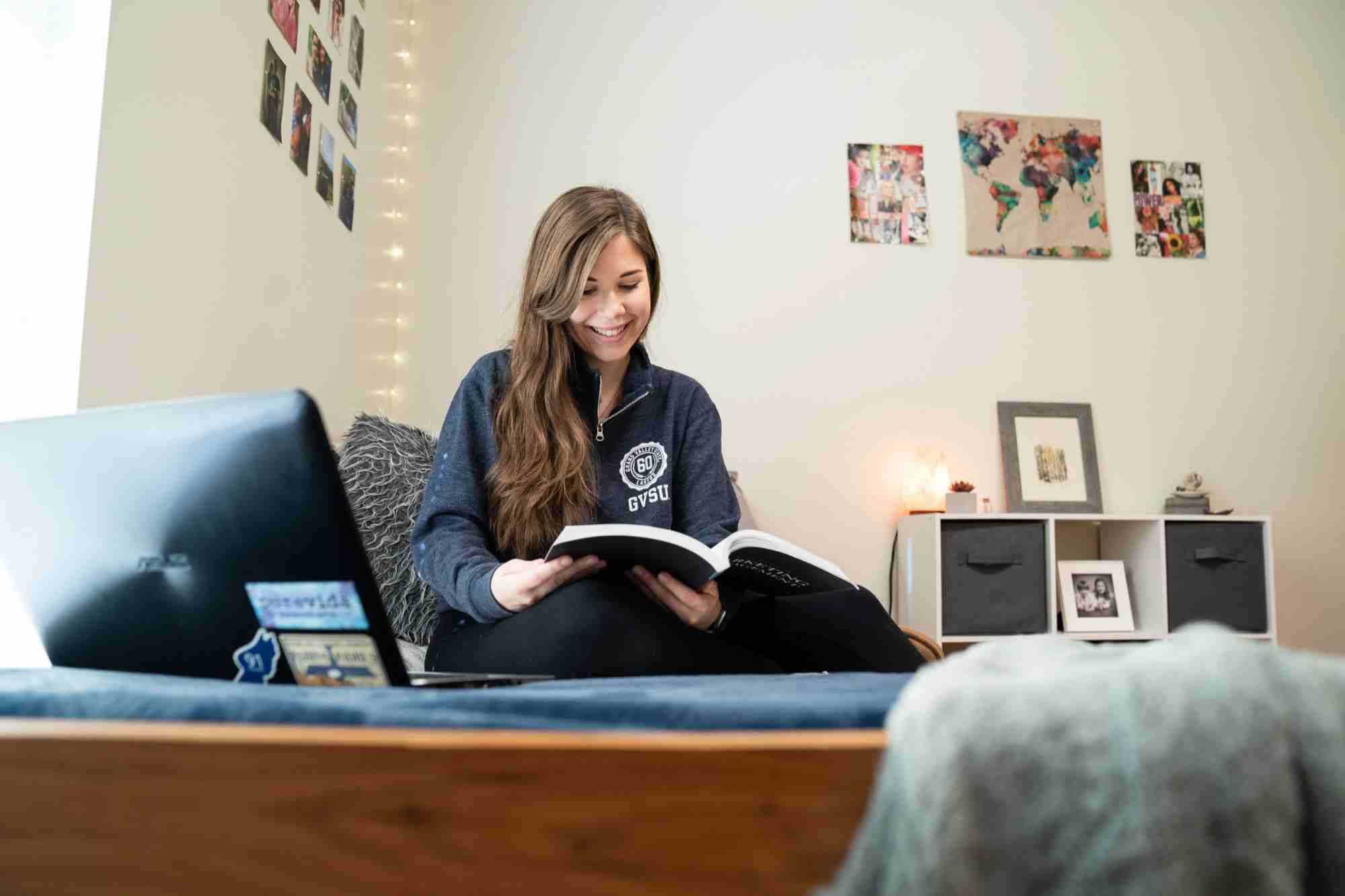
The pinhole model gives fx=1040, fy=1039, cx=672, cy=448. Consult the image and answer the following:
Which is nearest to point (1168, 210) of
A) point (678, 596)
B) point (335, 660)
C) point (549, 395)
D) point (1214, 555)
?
point (1214, 555)

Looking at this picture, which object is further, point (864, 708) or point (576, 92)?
point (576, 92)

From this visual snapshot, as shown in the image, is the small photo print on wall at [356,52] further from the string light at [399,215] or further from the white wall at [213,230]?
the string light at [399,215]

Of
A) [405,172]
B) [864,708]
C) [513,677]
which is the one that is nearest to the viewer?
[864,708]

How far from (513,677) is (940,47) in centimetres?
324

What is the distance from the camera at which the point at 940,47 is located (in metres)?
3.59

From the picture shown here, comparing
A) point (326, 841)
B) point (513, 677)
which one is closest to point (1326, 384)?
point (513, 677)

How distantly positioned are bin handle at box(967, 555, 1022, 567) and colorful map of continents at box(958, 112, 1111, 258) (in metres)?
1.08

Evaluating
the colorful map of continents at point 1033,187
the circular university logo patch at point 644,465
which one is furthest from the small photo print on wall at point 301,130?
the colorful map of continents at point 1033,187

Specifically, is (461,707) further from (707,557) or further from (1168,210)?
(1168,210)

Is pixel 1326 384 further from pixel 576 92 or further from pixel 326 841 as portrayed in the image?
pixel 326 841

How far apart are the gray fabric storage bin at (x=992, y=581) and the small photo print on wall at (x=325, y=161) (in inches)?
76.7

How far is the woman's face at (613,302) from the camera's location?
165cm

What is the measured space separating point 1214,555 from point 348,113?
282cm

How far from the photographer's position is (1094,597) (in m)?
3.22
